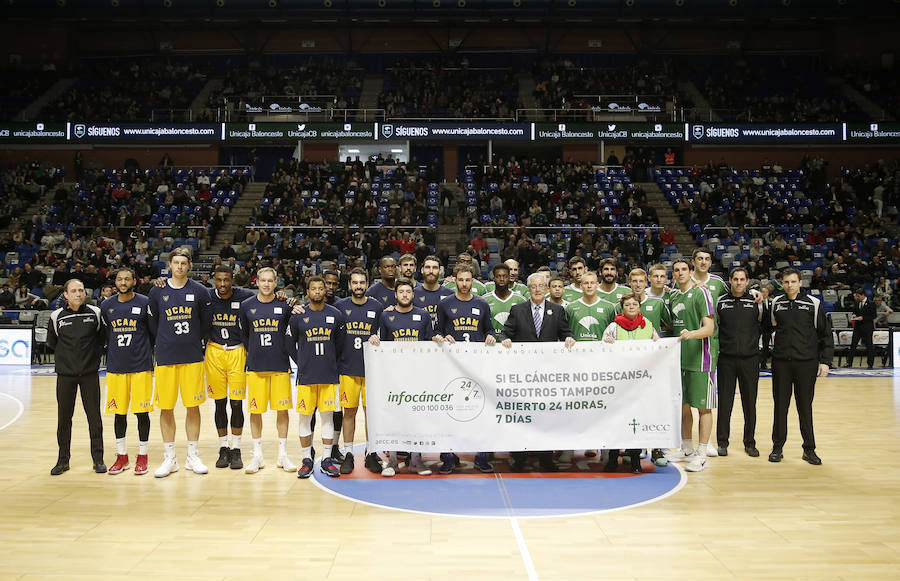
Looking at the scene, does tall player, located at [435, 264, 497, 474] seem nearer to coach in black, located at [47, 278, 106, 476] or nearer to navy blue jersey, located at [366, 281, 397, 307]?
navy blue jersey, located at [366, 281, 397, 307]

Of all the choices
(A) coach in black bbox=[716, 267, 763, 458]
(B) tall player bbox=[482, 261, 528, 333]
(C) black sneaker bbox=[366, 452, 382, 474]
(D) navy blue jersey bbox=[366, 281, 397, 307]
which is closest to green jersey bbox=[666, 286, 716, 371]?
(A) coach in black bbox=[716, 267, 763, 458]

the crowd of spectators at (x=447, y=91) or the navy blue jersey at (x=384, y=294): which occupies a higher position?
the crowd of spectators at (x=447, y=91)

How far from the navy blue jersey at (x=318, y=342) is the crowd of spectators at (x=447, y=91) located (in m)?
21.3

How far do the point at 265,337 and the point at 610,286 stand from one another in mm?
3917

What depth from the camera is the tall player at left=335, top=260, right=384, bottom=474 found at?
7.61 meters

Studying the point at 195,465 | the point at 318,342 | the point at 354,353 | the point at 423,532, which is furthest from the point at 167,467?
the point at 423,532

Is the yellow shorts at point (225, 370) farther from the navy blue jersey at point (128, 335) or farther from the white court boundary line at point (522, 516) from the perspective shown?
the white court boundary line at point (522, 516)

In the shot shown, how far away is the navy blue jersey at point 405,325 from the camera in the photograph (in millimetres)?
7648

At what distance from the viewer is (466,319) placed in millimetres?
7629

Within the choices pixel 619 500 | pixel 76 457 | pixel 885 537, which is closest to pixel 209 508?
pixel 76 457

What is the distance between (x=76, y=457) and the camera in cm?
845

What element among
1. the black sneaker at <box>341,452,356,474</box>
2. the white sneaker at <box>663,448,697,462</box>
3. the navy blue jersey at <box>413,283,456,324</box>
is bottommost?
the white sneaker at <box>663,448,697,462</box>

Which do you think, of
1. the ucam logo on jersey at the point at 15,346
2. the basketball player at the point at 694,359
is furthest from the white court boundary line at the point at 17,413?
the basketball player at the point at 694,359

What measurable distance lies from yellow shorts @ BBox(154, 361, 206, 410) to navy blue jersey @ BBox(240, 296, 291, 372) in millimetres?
573
